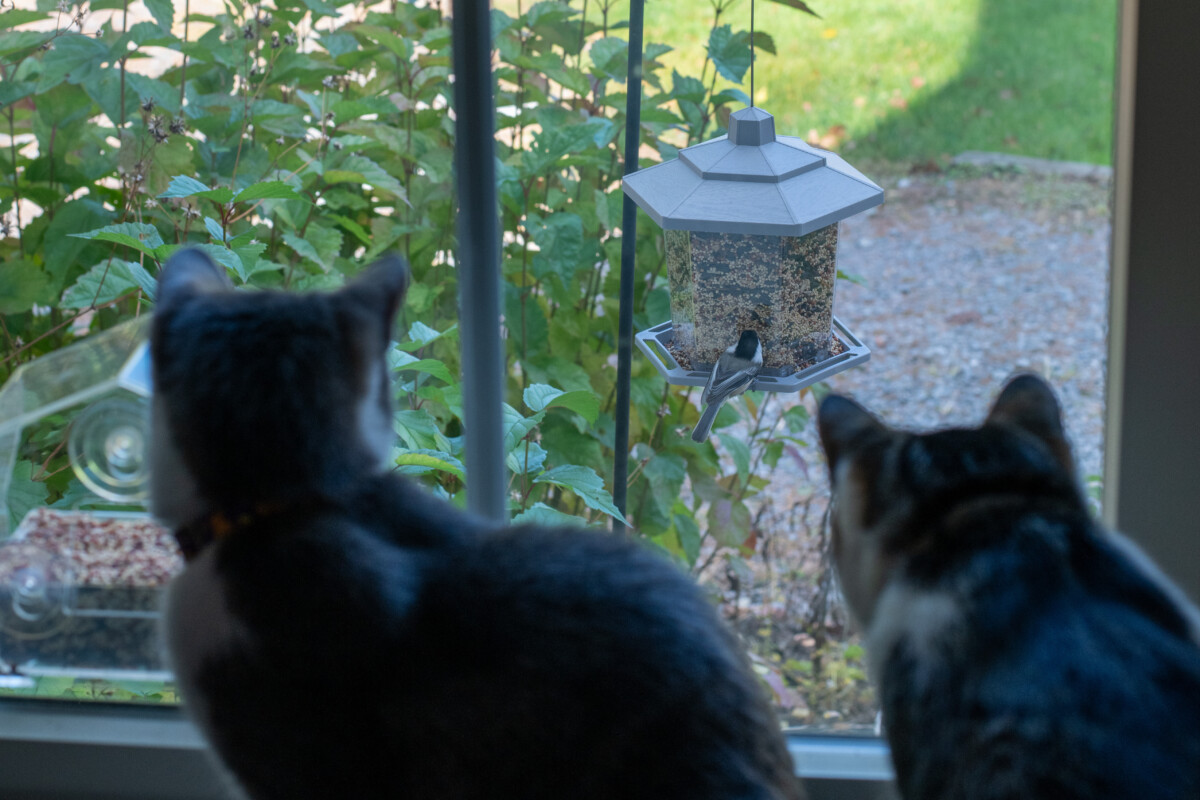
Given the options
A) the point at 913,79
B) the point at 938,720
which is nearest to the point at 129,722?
the point at 938,720

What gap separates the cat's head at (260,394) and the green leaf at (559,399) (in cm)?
35

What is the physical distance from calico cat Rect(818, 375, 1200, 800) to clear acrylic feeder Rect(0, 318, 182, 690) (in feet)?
1.86

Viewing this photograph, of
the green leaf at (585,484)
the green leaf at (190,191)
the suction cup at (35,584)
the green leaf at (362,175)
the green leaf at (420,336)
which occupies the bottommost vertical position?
the suction cup at (35,584)

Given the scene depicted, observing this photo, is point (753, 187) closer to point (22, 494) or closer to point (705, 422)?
point (705, 422)

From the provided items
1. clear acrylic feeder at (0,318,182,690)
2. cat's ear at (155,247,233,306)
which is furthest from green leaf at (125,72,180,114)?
cat's ear at (155,247,233,306)

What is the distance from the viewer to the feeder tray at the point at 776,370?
3.07 feet

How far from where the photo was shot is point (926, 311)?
201 centimetres

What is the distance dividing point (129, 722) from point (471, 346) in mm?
545

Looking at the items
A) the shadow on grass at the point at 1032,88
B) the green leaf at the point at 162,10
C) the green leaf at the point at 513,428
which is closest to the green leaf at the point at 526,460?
the green leaf at the point at 513,428

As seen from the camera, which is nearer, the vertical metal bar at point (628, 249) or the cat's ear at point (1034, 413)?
the cat's ear at point (1034, 413)

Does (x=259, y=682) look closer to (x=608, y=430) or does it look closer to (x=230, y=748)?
(x=230, y=748)

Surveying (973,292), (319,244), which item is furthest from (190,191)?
(973,292)

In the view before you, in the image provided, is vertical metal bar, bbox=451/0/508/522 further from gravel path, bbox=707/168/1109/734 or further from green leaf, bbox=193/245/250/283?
gravel path, bbox=707/168/1109/734

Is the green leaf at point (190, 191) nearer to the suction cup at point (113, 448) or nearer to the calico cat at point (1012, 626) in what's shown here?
the suction cup at point (113, 448)
